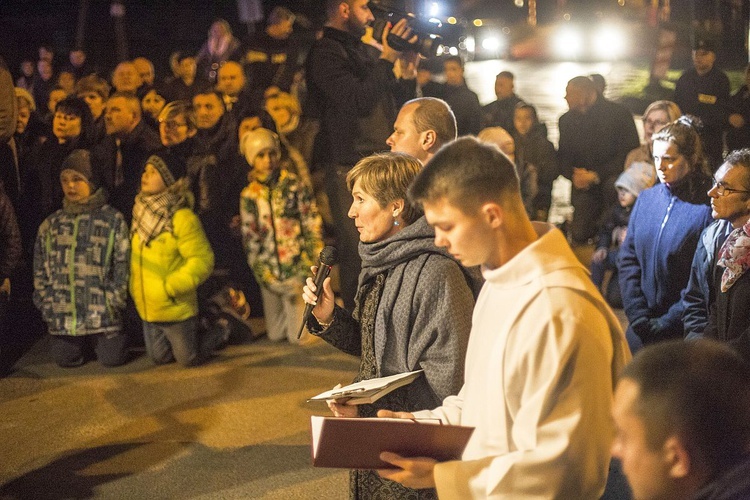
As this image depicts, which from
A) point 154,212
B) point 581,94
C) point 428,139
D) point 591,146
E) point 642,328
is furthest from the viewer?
point 581,94

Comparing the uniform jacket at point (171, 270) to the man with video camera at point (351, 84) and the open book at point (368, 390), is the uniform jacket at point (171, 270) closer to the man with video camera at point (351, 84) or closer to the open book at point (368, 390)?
the man with video camera at point (351, 84)

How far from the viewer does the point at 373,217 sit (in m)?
3.32

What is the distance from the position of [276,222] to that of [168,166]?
956 mm

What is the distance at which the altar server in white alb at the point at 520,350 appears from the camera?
2.09 metres

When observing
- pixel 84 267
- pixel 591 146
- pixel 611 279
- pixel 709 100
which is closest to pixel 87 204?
pixel 84 267

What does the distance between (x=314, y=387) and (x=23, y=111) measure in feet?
13.8

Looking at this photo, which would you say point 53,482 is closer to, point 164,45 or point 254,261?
point 254,261

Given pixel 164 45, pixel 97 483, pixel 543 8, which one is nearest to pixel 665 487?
pixel 97 483

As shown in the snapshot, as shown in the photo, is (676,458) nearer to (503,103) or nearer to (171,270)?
(171,270)

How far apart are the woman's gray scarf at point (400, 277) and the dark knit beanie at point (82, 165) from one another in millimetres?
4500

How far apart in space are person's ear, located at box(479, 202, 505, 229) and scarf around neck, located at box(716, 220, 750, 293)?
2.17 meters

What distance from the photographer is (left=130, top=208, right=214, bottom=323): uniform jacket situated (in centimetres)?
712

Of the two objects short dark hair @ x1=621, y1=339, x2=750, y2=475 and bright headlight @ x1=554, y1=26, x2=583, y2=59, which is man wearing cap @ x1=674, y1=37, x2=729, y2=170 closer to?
bright headlight @ x1=554, y1=26, x2=583, y2=59

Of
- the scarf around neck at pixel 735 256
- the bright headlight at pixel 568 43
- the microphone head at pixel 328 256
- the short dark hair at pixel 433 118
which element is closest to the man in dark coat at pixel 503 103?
the bright headlight at pixel 568 43
